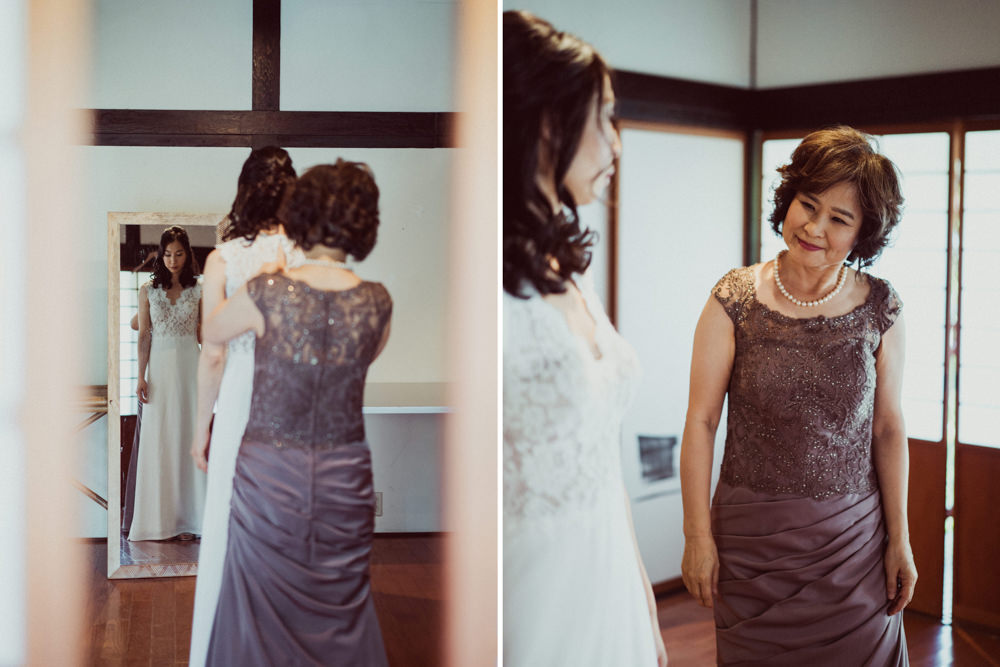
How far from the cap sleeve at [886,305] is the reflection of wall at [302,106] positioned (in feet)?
3.10

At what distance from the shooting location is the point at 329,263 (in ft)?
6.41

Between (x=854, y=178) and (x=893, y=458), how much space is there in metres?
0.61

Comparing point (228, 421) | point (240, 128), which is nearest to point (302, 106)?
point (240, 128)

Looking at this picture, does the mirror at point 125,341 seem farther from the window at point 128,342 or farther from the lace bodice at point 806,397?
the lace bodice at point 806,397

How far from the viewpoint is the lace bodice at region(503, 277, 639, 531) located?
1979 mm

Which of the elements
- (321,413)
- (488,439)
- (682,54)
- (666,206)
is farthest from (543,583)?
(682,54)

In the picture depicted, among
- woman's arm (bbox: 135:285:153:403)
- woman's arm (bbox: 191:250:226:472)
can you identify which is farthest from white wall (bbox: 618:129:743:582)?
woman's arm (bbox: 135:285:153:403)

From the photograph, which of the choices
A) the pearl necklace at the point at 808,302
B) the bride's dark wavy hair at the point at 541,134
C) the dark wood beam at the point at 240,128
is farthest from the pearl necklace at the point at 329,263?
the pearl necklace at the point at 808,302

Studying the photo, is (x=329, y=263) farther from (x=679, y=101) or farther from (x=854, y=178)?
(x=854, y=178)

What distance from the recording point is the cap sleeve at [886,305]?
196cm

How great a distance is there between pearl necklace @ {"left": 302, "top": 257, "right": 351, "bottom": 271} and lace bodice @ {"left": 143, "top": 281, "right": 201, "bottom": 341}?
234mm

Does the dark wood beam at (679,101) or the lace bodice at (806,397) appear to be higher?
the dark wood beam at (679,101)

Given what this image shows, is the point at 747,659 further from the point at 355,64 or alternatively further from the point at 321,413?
the point at 355,64

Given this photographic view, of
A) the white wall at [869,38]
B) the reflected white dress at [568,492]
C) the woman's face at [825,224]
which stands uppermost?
the white wall at [869,38]
